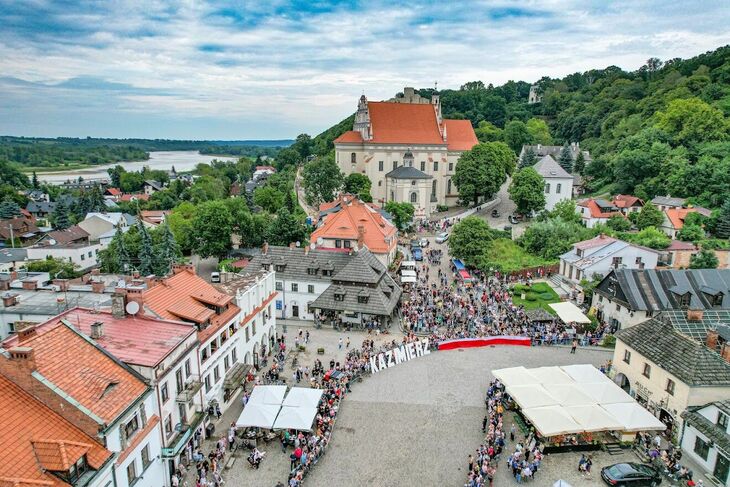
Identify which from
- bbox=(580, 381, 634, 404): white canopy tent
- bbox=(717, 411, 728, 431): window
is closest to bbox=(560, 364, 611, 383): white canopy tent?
bbox=(580, 381, 634, 404): white canopy tent

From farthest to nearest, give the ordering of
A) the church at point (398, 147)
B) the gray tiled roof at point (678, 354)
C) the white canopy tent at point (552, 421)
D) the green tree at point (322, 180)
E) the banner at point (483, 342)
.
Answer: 1. the church at point (398, 147)
2. the green tree at point (322, 180)
3. the banner at point (483, 342)
4. the gray tiled roof at point (678, 354)
5. the white canopy tent at point (552, 421)

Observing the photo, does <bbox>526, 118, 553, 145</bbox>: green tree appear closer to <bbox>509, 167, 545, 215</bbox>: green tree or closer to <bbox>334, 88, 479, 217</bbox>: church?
<bbox>334, 88, 479, 217</bbox>: church

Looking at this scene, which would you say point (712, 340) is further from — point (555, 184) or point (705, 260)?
point (555, 184)

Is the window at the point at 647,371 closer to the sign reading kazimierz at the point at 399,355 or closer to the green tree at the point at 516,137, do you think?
the sign reading kazimierz at the point at 399,355

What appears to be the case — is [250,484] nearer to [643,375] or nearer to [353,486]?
[353,486]

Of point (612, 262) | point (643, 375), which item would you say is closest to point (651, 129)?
point (612, 262)

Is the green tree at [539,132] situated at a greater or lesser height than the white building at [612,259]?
greater

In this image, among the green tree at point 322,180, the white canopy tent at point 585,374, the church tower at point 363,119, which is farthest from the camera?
the church tower at point 363,119

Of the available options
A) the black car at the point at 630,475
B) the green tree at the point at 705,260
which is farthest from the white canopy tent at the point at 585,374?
the green tree at the point at 705,260
